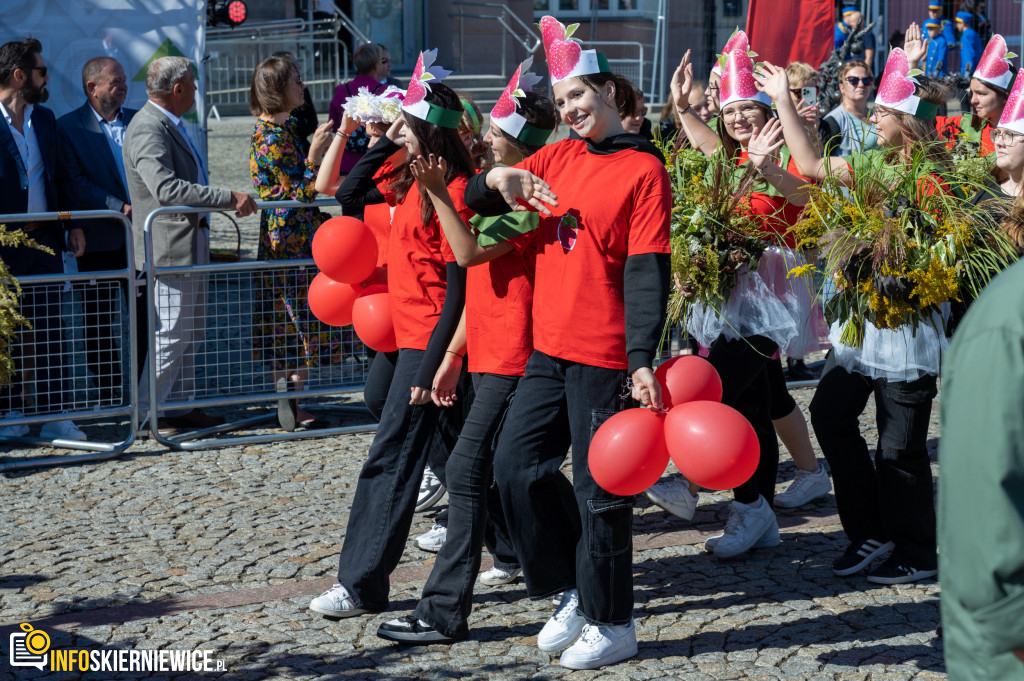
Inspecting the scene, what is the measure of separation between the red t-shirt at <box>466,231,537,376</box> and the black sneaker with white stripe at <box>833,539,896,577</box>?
1.67 meters

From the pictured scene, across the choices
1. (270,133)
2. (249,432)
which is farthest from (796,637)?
(270,133)

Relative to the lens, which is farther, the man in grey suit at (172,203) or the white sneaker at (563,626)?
the man in grey suit at (172,203)

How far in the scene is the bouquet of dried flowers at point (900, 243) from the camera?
4.14m

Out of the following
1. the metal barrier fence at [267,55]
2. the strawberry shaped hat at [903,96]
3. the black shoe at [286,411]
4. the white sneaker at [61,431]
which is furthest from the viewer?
the metal barrier fence at [267,55]

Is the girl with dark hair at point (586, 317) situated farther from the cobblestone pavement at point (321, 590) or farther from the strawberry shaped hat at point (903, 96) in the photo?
the strawberry shaped hat at point (903, 96)

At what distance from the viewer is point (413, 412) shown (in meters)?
4.31

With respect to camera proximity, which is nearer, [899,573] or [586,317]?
[586,317]

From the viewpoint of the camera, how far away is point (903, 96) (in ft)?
15.6

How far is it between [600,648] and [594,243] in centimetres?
135

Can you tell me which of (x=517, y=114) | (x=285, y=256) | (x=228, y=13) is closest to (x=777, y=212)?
(x=517, y=114)

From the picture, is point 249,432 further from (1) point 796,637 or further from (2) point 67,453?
(1) point 796,637

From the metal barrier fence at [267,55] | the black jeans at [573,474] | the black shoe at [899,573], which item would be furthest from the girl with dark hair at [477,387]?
the metal barrier fence at [267,55]

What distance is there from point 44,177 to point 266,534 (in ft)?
9.86

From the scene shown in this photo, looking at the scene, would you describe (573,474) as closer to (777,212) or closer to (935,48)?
(777,212)
